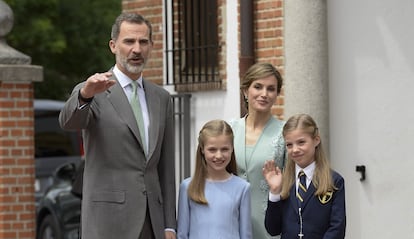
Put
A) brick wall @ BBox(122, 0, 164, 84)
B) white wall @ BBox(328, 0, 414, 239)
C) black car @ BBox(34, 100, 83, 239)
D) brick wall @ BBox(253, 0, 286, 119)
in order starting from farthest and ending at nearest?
black car @ BBox(34, 100, 83, 239), brick wall @ BBox(122, 0, 164, 84), brick wall @ BBox(253, 0, 286, 119), white wall @ BBox(328, 0, 414, 239)

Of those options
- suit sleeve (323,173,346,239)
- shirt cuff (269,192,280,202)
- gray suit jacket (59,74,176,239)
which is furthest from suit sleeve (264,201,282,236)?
gray suit jacket (59,74,176,239)

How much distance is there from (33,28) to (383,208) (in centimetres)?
1731

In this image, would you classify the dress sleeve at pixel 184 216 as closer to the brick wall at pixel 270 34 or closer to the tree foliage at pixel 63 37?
the brick wall at pixel 270 34

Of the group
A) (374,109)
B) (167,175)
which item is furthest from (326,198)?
(374,109)

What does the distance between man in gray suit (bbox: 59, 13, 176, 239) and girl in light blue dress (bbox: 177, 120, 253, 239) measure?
0.15 metres

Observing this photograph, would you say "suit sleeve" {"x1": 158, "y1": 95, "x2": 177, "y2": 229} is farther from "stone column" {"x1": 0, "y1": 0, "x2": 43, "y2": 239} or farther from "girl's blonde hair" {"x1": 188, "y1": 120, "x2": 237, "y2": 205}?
"stone column" {"x1": 0, "y1": 0, "x2": 43, "y2": 239}

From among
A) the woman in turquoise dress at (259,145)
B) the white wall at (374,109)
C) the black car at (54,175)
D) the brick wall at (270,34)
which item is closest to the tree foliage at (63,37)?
the black car at (54,175)

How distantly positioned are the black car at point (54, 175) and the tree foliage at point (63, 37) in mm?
4776

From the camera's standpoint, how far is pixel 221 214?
6.69 meters

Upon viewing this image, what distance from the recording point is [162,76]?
11.7 meters

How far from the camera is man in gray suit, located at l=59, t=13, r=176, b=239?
258 inches

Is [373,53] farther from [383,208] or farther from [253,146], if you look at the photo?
[253,146]

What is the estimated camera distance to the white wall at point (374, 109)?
8.88m

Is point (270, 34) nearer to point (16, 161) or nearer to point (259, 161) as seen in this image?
point (16, 161)
